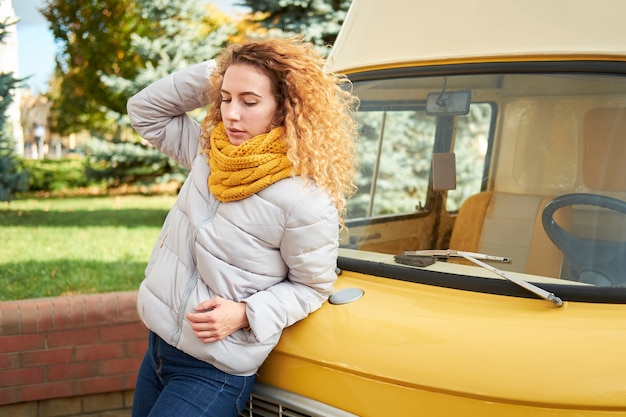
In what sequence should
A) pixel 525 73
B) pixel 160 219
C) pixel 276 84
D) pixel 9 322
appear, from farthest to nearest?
pixel 160 219 → pixel 9 322 → pixel 525 73 → pixel 276 84

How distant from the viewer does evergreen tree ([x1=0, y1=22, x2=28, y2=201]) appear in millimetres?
8938

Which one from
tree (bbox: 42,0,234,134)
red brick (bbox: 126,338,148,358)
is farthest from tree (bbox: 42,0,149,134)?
red brick (bbox: 126,338,148,358)

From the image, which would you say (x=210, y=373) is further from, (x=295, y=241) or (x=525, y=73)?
(x=525, y=73)

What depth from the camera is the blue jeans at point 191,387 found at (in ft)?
6.97

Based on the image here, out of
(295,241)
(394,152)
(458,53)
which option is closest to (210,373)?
(295,241)

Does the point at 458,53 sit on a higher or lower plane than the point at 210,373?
higher

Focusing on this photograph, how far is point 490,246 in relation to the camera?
2.85m

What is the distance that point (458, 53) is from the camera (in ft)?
9.05

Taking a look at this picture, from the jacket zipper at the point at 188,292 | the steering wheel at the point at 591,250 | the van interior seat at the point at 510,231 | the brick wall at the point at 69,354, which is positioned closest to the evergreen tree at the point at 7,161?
the brick wall at the point at 69,354

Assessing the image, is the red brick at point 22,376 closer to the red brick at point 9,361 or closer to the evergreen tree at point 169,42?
the red brick at point 9,361

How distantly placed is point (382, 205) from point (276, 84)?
77.8 inches

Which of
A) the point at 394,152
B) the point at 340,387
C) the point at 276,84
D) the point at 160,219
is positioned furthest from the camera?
the point at 160,219

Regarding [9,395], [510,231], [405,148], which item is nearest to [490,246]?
[510,231]

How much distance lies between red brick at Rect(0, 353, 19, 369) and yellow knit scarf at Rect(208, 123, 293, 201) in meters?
2.35
